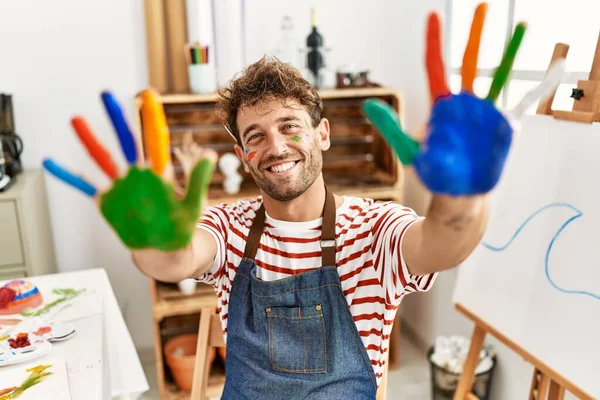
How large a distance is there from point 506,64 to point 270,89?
0.57m

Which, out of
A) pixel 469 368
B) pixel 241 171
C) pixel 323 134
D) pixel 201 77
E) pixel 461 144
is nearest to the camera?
pixel 461 144

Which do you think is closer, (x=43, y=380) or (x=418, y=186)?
(x=43, y=380)

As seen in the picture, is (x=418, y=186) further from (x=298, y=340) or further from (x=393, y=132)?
(x=393, y=132)

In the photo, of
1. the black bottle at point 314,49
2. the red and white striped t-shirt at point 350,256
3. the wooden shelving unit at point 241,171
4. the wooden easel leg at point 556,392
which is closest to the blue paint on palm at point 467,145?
the red and white striped t-shirt at point 350,256

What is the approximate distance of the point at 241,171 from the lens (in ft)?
8.05

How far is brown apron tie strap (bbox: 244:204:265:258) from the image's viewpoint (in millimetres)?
1178

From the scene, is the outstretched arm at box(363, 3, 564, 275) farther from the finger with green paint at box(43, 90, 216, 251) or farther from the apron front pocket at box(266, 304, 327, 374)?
the apron front pocket at box(266, 304, 327, 374)

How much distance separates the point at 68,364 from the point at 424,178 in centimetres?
98

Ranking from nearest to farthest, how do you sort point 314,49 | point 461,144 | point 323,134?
point 461,144 < point 323,134 < point 314,49

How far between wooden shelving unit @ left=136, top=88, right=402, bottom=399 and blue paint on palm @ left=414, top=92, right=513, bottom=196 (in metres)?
1.54

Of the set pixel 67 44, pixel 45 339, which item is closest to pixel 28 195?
pixel 67 44

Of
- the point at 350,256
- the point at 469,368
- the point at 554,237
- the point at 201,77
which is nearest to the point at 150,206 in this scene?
the point at 350,256

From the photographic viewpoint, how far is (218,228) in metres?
1.20

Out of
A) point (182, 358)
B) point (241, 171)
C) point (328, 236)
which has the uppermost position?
point (328, 236)
